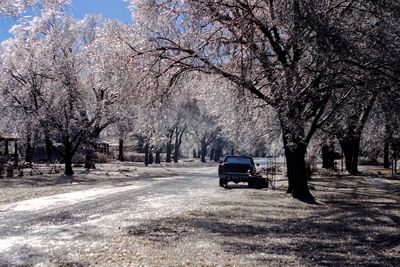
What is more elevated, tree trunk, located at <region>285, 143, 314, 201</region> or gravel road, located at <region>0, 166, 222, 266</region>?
tree trunk, located at <region>285, 143, 314, 201</region>

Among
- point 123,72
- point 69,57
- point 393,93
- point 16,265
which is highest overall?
point 69,57

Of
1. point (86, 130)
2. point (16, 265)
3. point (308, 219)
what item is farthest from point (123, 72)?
point (86, 130)

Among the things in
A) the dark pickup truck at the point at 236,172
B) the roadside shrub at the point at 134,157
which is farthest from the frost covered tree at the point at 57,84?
the roadside shrub at the point at 134,157

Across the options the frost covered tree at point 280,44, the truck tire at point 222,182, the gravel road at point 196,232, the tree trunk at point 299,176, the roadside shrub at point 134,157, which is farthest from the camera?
the roadside shrub at point 134,157

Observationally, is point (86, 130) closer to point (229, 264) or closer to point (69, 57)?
point (69, 57)

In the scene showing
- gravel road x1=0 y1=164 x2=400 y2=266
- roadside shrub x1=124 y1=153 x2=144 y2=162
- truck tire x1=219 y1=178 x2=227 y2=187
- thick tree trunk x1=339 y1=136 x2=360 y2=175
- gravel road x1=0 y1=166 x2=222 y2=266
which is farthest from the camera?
roadside shrub x1=124 y1=153 x2=144 y2=162

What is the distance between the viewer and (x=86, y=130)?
39094 mm

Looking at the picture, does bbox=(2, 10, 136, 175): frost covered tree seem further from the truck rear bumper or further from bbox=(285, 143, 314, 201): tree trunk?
bbox=(285, 143, 314, 201): tree trunk

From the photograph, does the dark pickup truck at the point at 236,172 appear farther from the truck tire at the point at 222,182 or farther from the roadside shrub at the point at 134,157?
the roadside shrub at the point at 134,157

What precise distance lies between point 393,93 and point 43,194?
15674 mm

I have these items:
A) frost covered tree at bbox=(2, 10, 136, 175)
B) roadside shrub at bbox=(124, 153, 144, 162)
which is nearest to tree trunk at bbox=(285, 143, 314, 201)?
frost covered tree at bbox=(2, 10, 136, 175)

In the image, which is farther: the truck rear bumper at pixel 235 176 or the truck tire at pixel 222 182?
the truck tire at pixel 222 182

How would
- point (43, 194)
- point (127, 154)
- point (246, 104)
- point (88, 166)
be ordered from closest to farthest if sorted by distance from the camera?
point (246, 104) < point (43, 194) < point (88, 166) < point (127, 154)

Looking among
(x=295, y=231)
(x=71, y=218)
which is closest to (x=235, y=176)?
(x=71, y=218)
